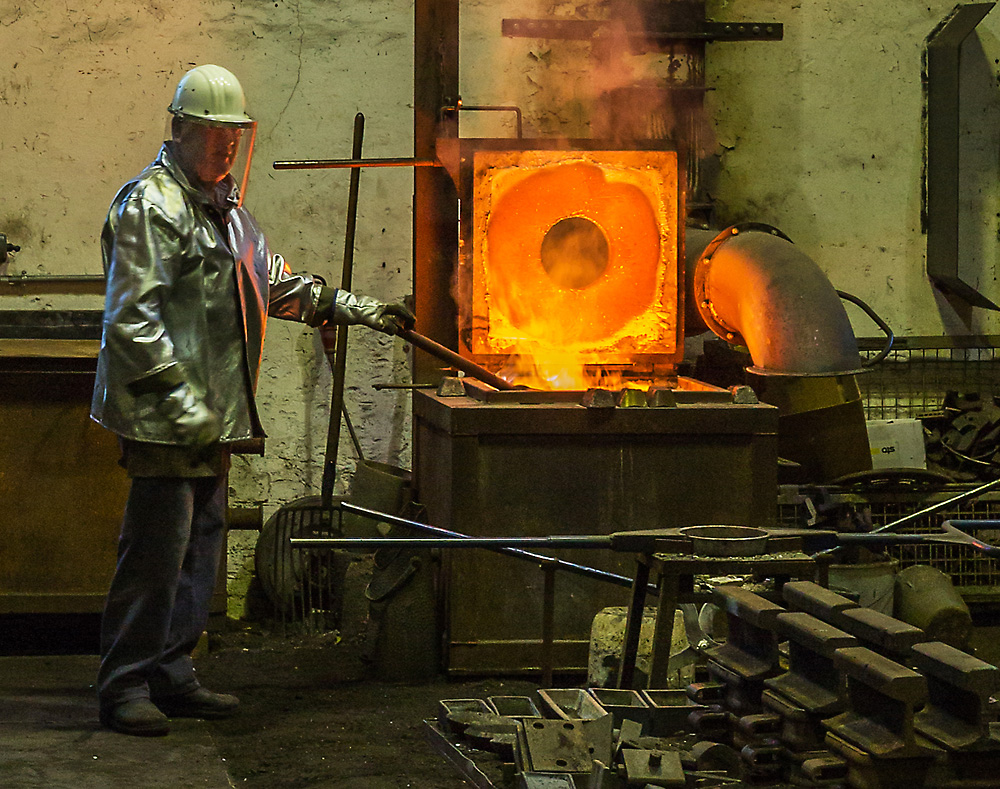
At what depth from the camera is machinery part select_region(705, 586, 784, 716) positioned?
254 cm

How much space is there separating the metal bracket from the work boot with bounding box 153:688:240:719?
3.84 metres

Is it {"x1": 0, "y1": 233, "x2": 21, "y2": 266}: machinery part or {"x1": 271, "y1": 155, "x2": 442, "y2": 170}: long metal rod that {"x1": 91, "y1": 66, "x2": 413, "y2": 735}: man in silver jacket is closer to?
{"x1": 271, "y1": 155, "x2": 442, "y2": 170}: long metal rod

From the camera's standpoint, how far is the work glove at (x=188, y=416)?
3875mm

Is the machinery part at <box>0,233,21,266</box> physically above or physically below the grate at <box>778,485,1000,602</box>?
above

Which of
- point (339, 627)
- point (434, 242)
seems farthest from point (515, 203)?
point (339, 627)

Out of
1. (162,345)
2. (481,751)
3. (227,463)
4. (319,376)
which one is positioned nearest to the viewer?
(481,751)

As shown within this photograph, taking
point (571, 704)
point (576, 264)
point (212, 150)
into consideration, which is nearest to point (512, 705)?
point (571, 704)

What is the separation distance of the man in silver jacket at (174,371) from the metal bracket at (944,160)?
11.4 ft

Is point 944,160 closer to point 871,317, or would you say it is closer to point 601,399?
point 871,317

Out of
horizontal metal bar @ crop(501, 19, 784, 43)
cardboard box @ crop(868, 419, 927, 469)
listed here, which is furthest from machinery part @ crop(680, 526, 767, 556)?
horizontal metal bar @ crop(501, 19, 784, 43)

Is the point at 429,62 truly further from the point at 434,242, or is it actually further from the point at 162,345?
the point at 162,345

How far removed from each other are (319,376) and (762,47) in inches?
98.6

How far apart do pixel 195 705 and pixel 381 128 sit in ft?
9.07

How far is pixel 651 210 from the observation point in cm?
502
